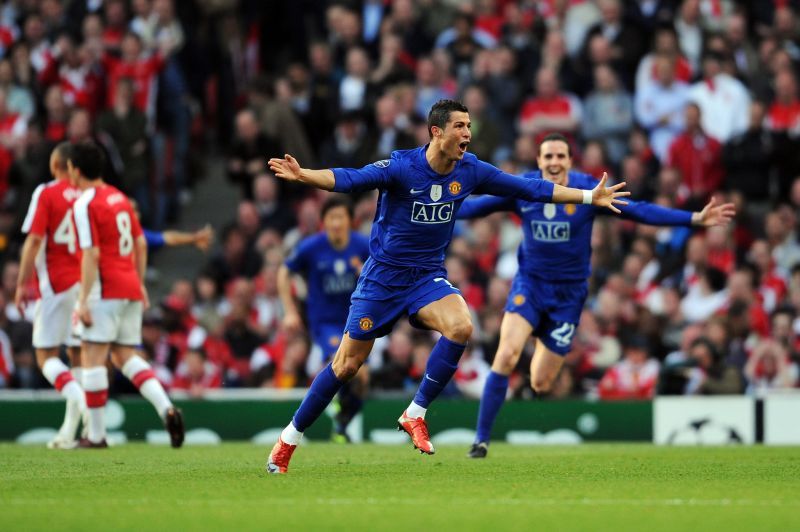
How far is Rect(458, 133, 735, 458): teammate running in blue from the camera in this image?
1312 cm

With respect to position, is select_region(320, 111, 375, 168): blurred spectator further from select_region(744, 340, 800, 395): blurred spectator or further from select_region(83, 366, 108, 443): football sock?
select_region(83, 366, 108, 443): football sock

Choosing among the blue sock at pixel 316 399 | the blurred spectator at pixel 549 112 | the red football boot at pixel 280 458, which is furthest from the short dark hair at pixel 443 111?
the blurred spectator at pixel 549 112

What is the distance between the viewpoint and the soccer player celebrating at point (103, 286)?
43.9ft

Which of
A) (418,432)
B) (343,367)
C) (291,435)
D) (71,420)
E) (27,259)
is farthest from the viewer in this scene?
(71,420)

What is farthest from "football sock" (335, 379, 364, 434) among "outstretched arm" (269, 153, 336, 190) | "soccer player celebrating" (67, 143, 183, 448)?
"outstretched arm" (269, 153, 336, 190)

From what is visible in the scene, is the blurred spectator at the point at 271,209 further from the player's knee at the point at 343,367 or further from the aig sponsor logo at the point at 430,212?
the player's knee at the point at 343,367

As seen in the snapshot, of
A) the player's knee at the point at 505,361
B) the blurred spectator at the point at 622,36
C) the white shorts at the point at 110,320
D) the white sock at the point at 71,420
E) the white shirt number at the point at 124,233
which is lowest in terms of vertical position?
the white sock at the point at 71,420

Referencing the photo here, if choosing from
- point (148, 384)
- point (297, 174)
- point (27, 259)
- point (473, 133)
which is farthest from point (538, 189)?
point (473, 133)

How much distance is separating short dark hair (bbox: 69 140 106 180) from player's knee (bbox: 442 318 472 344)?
176 inches

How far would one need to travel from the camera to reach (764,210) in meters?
20.6

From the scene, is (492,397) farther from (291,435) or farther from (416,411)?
(291,435)

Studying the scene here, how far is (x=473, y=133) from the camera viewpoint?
2039 centimetres

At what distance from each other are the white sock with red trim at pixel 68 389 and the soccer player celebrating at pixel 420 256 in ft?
13.8

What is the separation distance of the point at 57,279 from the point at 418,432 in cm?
506
